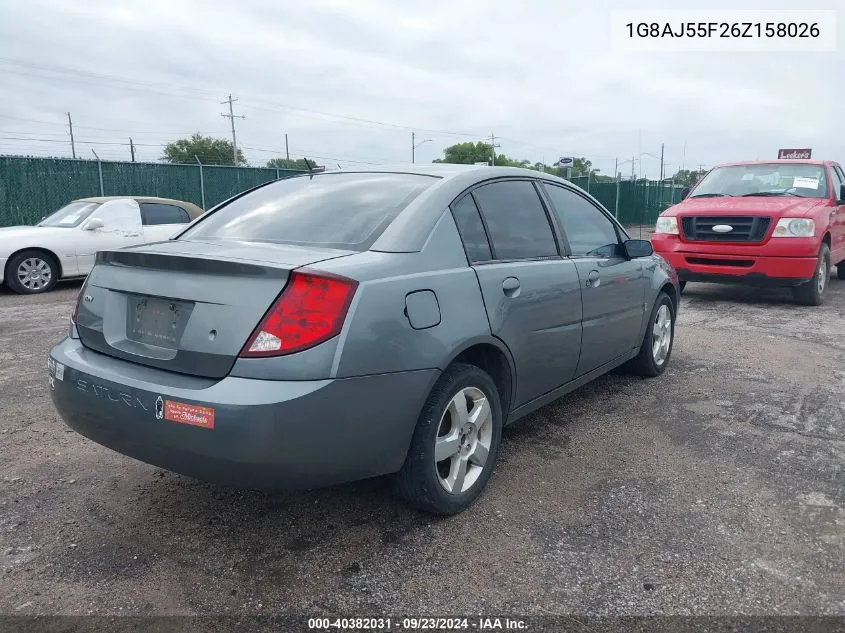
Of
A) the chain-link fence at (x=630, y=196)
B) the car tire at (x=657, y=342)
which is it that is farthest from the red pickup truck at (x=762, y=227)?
the chain-link fence at (x=630, y=196)

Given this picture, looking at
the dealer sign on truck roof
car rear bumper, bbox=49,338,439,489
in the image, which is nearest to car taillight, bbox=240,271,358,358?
car rear bumper, bbox=49,338,439,489

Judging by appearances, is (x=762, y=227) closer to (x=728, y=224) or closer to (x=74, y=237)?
(x=728, y=224)

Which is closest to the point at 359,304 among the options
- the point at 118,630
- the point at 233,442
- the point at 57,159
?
the point at 233,442

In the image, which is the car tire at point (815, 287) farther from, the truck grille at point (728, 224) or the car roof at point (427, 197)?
the car roof at point (427, 197)

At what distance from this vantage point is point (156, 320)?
102 inches

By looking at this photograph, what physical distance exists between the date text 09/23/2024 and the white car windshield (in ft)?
30.1

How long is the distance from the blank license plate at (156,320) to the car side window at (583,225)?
87.9 inches

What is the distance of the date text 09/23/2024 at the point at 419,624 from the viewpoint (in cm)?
221

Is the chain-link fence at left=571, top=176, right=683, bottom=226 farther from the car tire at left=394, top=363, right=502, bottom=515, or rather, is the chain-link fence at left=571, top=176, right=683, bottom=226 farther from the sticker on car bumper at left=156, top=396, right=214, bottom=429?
the sticker on car bumper at left=156, top=396, right=214, bottom=429

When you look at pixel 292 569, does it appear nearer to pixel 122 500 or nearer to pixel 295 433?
pixel 295 433

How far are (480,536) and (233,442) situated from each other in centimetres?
113

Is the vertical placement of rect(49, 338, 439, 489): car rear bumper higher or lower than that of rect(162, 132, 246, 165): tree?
lower

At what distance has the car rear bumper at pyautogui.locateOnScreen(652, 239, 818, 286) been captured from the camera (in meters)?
7.97

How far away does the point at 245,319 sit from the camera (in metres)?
2.35
